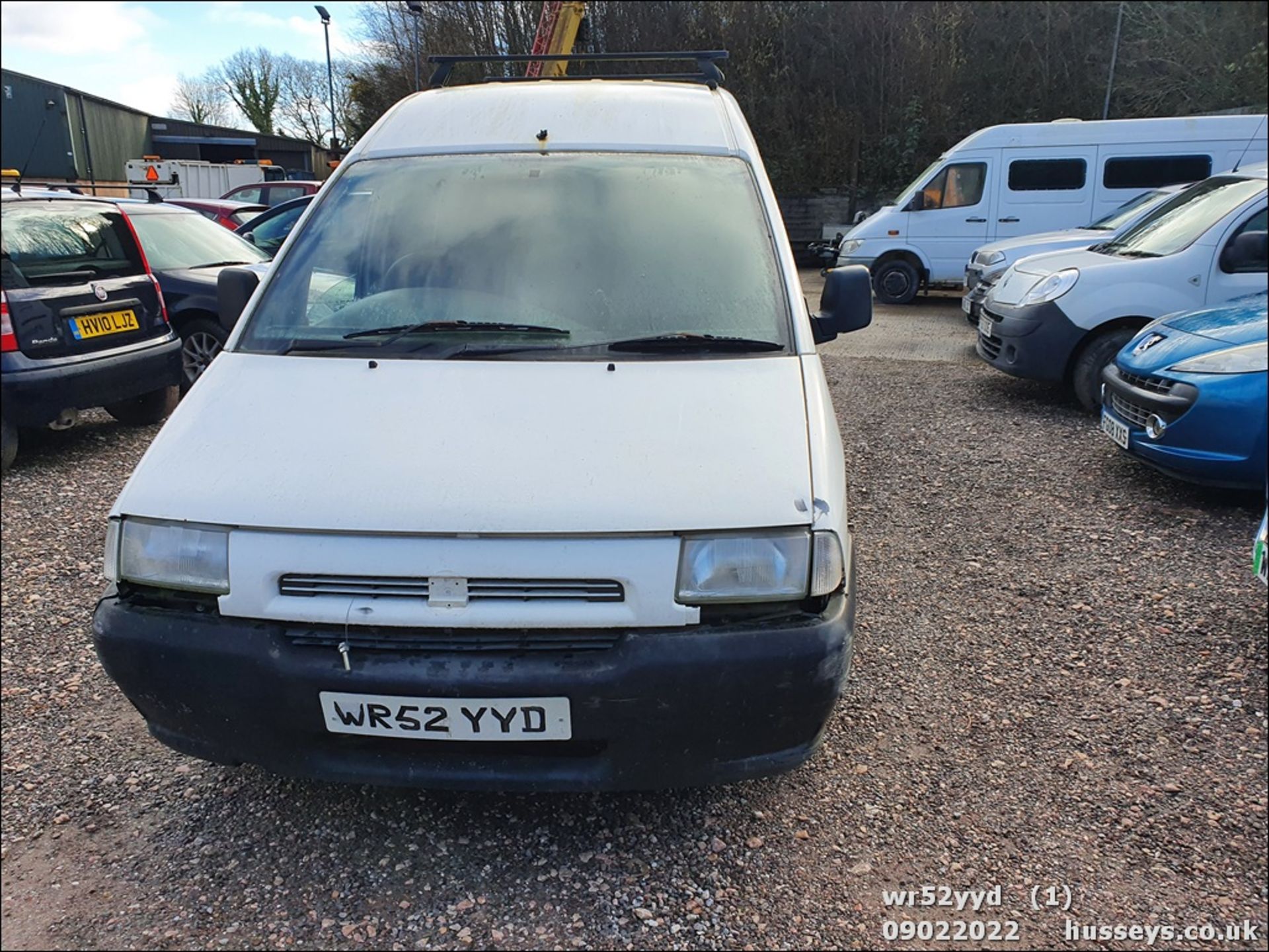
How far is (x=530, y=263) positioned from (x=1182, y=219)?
5.65 metres

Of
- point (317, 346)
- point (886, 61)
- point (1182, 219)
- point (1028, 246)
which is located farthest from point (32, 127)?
point (886, 61)

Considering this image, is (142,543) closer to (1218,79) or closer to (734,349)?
(734,349)

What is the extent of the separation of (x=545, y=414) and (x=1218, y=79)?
1.69m

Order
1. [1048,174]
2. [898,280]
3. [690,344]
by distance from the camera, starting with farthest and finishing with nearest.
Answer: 1. [898,280]
2. [1048,174]
3. [690,344]

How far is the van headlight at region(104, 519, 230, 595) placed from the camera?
6.88ft

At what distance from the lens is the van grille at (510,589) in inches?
79.7

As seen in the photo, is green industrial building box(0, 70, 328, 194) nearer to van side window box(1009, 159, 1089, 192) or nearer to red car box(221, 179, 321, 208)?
van side window box(1009, 159, 1089, 192)

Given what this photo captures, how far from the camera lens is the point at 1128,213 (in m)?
9.41

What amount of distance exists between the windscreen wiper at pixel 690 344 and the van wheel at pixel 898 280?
39.0ft

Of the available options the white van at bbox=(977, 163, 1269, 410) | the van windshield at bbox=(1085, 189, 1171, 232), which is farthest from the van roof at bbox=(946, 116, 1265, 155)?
the white van at bbox=(977, 163, 1269, 410)

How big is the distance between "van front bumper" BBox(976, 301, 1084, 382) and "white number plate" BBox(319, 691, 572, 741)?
594 centimetres

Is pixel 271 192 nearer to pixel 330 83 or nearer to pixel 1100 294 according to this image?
pixel 330 83

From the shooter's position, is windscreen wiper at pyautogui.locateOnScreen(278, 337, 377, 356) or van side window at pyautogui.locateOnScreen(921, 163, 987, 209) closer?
windscreen wiper at pyautogui.locateOnScreen(278, 337, 377, 356)

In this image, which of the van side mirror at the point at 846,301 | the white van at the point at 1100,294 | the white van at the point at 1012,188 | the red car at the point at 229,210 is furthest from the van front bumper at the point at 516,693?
the white van at the point at 1012,188
